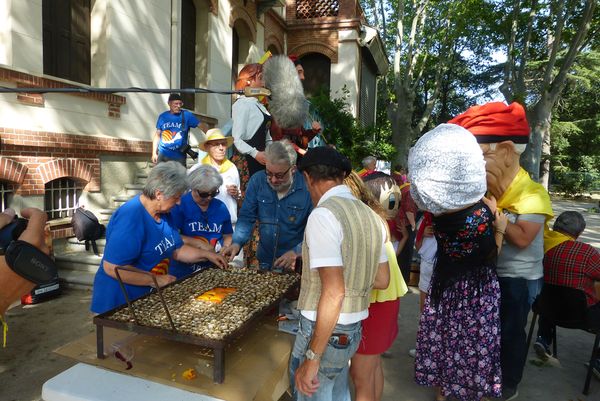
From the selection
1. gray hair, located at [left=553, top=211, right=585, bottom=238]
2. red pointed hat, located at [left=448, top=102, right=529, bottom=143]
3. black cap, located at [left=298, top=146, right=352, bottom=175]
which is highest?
red pointed hat, located at [left=448, top=102, right=529, bottom=143]

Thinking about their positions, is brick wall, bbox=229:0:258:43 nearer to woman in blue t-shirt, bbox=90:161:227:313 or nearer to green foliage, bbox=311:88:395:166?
green foliage, bbox=311:88:395:166

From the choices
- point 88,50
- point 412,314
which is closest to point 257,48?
point 88,50

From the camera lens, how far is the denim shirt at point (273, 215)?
10.6 ft

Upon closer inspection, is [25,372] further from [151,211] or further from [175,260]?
[151,211]

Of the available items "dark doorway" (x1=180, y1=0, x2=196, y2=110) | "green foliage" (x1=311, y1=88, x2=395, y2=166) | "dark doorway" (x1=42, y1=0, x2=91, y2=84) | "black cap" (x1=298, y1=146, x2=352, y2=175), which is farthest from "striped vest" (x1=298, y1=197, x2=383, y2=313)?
"green foliage" (x1=311, y1=88, x2=395, y2=166)

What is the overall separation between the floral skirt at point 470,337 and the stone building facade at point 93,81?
17.3 feet

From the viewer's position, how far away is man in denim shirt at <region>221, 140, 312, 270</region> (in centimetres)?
317

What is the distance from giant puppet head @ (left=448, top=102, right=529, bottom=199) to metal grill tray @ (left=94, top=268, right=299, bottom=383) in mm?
1374

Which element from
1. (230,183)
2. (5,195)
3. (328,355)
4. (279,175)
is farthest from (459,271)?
(5,195)

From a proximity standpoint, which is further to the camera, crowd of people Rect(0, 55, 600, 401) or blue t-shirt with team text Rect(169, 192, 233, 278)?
blue t-shirt with team text Rect(169, 192, 233, 278)

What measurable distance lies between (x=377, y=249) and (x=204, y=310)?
3.04ft

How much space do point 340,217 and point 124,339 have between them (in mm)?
1221

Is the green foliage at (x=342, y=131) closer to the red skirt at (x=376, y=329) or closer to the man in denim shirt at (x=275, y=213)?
the man in denim shirt at (x=275, y=213)

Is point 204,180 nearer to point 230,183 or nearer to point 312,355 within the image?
point 230,183
